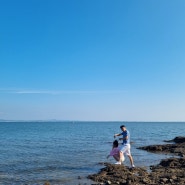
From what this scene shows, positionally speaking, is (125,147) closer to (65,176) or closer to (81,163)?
(65,176)

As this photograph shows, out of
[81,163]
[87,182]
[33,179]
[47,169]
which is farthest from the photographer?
[81,163]

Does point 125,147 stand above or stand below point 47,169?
above

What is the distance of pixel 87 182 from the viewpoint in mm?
14305

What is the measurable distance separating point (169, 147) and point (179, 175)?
18326mm

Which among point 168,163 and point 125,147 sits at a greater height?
point 125,147

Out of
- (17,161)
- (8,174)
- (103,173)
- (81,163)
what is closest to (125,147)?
(103,173)

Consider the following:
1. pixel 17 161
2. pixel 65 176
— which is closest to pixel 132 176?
pixel 65 176

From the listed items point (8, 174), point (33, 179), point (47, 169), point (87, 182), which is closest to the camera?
point (87, 182)

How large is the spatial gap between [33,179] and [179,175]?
8301 millimetres

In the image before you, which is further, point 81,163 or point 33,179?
point 81,163

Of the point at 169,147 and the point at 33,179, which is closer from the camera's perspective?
the point at 33,179

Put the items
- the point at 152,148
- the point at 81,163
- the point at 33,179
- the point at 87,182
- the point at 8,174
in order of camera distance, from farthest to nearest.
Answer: the point at 152,148, the point at 81,163, the point at 8,174, the point at 33,179, the point at 87,182

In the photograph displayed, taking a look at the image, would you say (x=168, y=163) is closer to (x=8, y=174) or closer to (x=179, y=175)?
(x=179, y=175)

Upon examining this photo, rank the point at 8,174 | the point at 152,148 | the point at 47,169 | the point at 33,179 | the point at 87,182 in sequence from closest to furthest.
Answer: the point at 87,182 < the point at 33,179 < the point at 8,174 < the point at 47,169 < the point at 152,148
